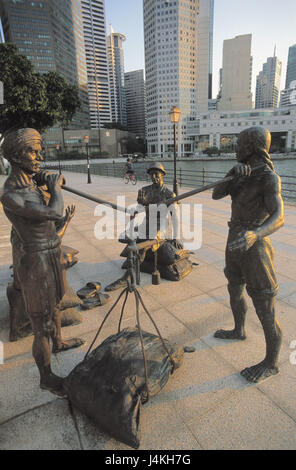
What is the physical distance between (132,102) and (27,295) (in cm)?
21690

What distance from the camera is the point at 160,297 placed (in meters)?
4.21

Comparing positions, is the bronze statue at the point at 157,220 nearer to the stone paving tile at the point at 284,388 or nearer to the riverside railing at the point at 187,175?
the riverside railing at the point at 187,175

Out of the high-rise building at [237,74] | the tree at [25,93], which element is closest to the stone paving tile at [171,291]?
the tree at [25,93]

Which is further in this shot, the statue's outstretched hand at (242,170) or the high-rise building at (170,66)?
the high-rise building at (170,66)

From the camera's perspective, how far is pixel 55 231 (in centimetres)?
245

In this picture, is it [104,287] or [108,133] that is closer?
[104,287]

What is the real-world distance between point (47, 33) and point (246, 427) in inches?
5493

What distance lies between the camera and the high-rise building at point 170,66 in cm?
12044

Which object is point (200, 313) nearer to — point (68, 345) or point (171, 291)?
point (171, 291)

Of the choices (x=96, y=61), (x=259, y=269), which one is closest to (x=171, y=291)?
(x=259, y=269)

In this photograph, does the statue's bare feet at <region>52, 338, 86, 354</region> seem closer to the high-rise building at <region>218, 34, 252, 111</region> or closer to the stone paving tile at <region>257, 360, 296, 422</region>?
the stone paving tile at <region>257, 360, 296, 422</region>
